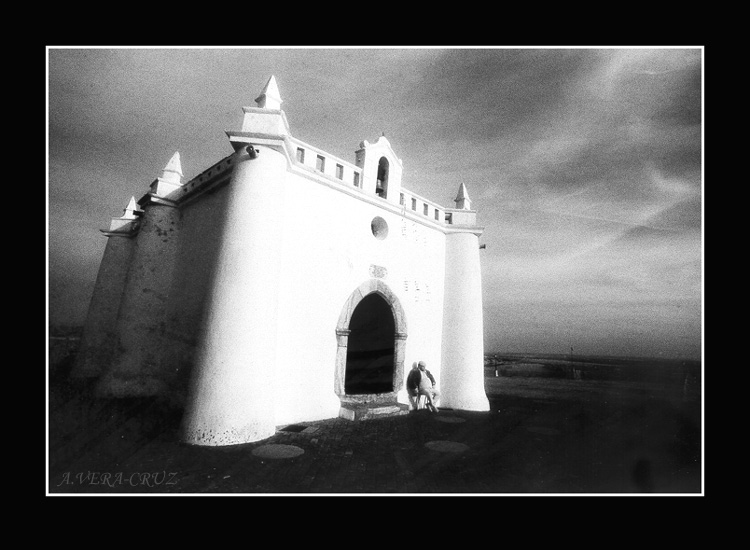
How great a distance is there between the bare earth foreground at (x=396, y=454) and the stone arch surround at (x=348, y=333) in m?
0.75

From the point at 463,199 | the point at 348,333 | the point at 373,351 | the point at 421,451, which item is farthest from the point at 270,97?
the point at 421,451

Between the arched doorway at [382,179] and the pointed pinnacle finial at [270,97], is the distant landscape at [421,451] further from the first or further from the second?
the arched doorway at [382,179]

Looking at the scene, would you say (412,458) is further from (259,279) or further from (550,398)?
(550,398)

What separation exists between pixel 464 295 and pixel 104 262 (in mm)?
11552

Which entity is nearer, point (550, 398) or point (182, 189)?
point (182, 189)

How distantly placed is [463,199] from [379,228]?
3687mm

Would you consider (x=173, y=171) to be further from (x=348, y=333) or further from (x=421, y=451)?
(x=421, y=451)

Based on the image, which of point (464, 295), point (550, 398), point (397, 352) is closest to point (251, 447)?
point (397, 352)

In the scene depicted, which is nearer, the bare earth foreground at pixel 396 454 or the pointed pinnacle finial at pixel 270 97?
the bare earth foreground at pixel 396 454

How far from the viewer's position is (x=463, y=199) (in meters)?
11.7

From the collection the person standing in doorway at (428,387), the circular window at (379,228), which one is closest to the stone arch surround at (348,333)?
the person standing in doorway at (428,387)

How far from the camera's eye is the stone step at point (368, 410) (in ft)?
25.8

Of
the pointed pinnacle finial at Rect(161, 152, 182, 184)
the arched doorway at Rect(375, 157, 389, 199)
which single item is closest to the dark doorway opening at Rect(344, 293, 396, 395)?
the arched doorway at Rect(375, 157, 389, 199)
